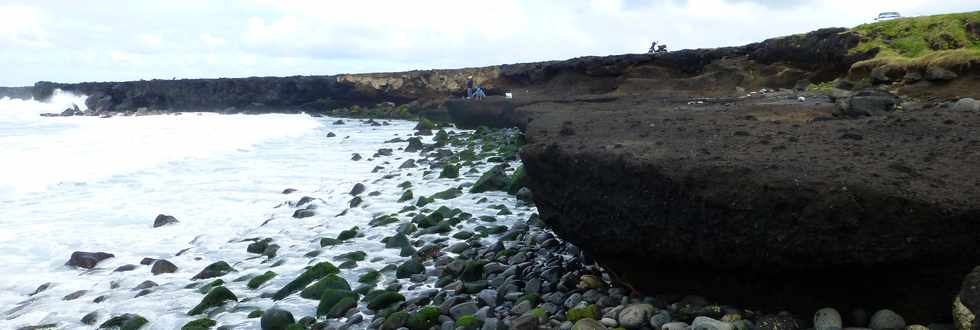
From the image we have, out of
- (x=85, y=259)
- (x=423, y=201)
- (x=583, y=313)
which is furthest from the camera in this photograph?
(x=423, y=201)

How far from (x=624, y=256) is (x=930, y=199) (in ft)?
5.86

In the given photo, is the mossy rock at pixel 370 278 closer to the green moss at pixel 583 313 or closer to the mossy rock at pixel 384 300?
the mossy rock at pixel 384 300

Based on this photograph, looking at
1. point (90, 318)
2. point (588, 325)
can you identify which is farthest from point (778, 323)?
point (90, 318)

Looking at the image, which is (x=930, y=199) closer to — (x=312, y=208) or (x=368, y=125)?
(x=312, y=208)

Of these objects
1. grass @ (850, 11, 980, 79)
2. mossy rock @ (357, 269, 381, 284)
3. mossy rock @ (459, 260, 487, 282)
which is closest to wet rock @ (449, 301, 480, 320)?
mossy rock @ (459, 260, 487, 282)

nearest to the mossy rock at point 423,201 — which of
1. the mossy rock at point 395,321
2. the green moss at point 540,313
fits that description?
→ the mossy rock at point 395,321

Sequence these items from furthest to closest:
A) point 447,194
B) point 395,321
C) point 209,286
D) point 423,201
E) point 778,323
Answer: point 447,194 < point 423,201 < point 209,286 < point 395,321 < point 778,323

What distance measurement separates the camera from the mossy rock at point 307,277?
18.9 feet

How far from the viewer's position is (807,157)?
3893mm

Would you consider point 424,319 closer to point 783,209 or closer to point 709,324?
point 709,324

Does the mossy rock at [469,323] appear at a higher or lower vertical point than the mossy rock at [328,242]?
higher

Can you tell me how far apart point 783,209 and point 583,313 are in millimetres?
1351

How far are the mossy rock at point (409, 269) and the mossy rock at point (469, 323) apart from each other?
1512 millimetres

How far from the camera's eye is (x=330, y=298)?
529cm
